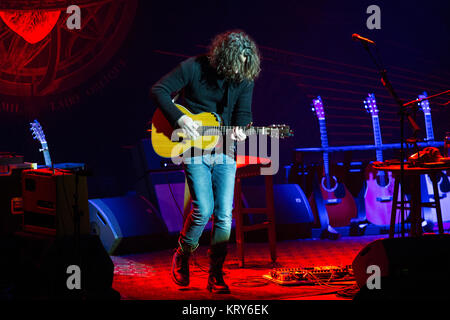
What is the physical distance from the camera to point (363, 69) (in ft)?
23.5

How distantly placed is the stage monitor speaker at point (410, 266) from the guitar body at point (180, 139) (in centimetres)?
120

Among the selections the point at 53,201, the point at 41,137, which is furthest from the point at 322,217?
the point at 53,201

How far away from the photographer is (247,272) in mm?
4680

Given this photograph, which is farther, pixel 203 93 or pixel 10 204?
pixel 10 204

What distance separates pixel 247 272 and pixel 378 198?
2.23 metres

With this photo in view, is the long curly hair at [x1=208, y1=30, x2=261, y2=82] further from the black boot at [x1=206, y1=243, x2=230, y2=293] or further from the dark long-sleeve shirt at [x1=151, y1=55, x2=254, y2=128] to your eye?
the black boot at [x1=206, y1=243, x2=230, y2=293]

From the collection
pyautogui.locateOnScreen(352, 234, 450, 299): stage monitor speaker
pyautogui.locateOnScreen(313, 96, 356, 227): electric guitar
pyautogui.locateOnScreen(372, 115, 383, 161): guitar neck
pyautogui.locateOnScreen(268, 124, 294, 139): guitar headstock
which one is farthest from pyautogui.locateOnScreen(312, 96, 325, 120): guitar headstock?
pyautogui.locateOnScreen(352, 234, 450, 299): stage monitor speaker

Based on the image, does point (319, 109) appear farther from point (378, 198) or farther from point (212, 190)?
point (212, 190)

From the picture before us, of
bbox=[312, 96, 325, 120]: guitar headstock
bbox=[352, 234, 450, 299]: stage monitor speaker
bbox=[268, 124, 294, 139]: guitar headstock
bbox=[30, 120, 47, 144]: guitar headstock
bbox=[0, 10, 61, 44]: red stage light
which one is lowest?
bbox=[352, 234, 450, 299]: stage monitor speaker

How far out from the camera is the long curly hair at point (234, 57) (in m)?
3.74

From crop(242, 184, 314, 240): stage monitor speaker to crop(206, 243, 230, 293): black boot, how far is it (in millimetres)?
1992

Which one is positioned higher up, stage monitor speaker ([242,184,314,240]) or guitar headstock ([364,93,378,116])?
guitar headstock ([364,93,378,116])

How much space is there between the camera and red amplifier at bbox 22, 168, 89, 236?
4.08 metres

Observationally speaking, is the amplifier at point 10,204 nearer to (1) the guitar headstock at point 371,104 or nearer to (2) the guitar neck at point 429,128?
(1) the guitar headstock at point 371,104
